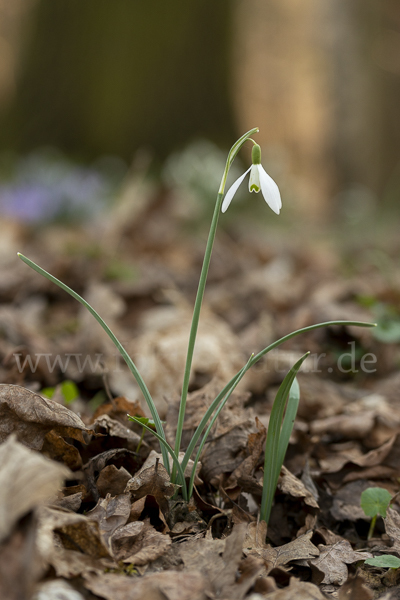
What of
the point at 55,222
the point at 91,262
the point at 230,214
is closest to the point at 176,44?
the point at 230,214

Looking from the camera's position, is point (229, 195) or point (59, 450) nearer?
point (229, 195)

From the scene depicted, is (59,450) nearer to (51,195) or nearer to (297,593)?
(297,593)

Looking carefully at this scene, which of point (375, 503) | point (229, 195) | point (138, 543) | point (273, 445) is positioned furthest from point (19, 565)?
point (375, 503)

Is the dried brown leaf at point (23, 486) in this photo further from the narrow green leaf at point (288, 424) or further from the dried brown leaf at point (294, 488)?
the dried brown leaf at point (294, 488)

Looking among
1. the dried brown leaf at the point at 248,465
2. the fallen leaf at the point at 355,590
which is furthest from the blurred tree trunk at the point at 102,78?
the fallen leaf at the point at 355,590

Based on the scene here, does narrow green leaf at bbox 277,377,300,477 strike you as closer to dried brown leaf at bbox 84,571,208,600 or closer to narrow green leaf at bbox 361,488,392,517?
narrow green leaf at bbox 361,488,392,517

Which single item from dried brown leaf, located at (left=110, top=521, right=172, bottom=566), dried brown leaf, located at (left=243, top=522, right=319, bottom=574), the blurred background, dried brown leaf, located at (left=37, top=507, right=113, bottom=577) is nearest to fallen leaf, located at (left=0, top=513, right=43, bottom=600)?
dried brown leaf, located at (left=37, top=507, right=113, bottom=577)

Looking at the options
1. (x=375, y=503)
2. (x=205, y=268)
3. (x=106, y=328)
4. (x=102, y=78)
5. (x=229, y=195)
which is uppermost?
(x=102, y=78)
